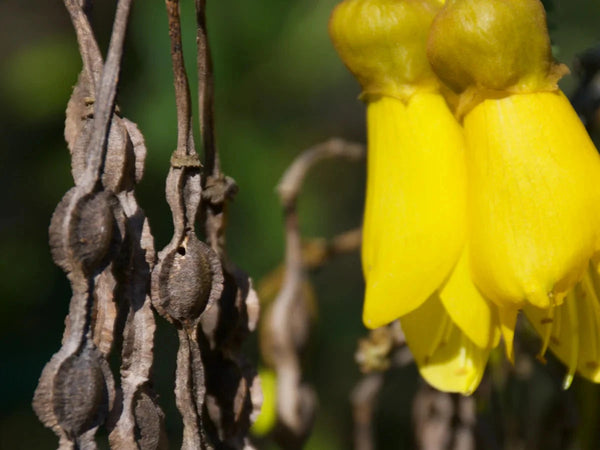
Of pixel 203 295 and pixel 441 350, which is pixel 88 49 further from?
pixel 441 350

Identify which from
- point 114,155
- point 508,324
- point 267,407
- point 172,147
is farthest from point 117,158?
point 172,147

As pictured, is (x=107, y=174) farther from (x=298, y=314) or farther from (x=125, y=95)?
(x=125, y=95)

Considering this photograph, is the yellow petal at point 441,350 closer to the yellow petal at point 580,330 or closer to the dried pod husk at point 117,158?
the yellow petal at point 580,330

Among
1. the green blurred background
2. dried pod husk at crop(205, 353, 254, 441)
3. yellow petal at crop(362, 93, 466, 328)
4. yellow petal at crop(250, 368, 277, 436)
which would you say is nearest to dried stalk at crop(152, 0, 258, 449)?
dried pod husk at crop(205, 353, 254, 441)

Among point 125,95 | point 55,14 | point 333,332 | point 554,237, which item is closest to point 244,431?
point 554,237

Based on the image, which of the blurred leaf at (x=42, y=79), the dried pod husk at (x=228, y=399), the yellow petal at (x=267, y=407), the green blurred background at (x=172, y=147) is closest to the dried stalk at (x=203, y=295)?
the dried pod husk at (x=228, y=399)

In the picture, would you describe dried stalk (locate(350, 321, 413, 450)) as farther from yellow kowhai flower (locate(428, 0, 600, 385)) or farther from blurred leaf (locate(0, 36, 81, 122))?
blurred leaf (locate(0, 36, 81, 122))
